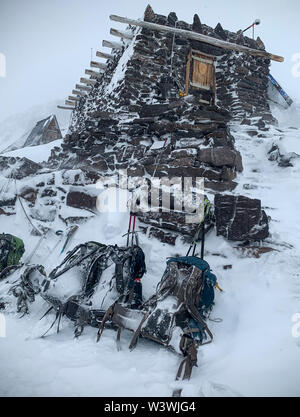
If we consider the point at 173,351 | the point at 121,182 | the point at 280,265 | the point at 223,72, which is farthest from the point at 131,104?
the point at 173,351

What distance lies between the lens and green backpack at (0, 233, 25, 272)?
4.88 metres

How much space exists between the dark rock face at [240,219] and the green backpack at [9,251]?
3727 millimetres

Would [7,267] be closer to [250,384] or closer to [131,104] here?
[250,384]

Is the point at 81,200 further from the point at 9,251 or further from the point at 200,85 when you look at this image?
the point at 200,85

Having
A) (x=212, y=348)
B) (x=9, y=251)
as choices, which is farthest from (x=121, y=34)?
(x=212, y=348)

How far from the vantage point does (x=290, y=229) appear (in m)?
4.45

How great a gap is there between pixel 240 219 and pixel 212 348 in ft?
6.74

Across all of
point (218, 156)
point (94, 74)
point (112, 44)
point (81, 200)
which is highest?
point (112, 44)

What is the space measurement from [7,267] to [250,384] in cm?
424

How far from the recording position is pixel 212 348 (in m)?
2.91
